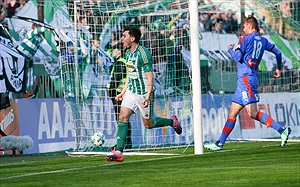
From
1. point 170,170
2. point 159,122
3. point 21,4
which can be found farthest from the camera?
point 21,4

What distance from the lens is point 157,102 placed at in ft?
59.7

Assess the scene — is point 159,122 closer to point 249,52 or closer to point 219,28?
point 249,52

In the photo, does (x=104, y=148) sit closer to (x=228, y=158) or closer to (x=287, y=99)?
(x=228, y=158)

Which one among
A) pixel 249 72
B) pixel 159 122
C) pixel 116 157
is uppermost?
pixel 249 72

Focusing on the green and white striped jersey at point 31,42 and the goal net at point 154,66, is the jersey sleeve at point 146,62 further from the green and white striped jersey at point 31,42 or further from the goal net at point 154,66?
the green and white striped jersey at point 31,42

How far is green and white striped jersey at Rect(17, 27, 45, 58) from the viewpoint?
17.0m

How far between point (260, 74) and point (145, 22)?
4.25m

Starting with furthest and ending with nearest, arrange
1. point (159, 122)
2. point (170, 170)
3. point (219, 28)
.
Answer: point (219, 28), point (159, 122), point (170, 170)

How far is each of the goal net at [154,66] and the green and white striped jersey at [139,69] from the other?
2.38 meters

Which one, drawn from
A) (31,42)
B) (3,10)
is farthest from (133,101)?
(3,10)

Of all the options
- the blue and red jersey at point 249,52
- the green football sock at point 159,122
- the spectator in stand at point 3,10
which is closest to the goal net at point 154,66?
the blue and red jersey at point 249,52

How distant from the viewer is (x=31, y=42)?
17266mm

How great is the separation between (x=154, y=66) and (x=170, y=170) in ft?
26.8

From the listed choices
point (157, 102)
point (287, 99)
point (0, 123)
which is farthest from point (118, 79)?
point (287, 99)
